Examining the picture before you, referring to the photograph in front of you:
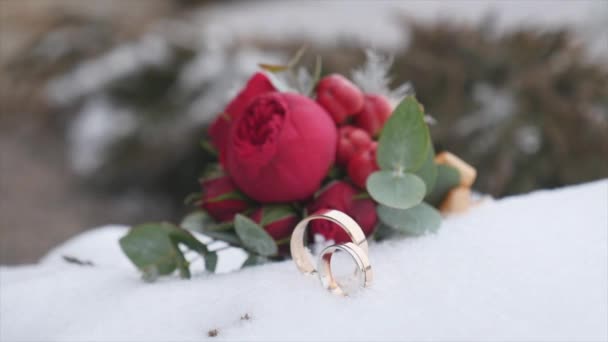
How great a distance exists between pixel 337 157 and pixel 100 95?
0.93 m

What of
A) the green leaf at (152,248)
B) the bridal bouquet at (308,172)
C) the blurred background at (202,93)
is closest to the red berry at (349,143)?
A: the bridal bouquet at (308,172)

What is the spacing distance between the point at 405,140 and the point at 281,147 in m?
0.06

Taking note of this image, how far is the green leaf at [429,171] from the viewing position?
322 millimetres

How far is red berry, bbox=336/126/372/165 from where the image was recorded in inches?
12.9

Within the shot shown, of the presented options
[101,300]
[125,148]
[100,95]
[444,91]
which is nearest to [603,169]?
[444,91]

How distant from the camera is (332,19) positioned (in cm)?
157

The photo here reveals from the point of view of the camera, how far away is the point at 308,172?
311mm

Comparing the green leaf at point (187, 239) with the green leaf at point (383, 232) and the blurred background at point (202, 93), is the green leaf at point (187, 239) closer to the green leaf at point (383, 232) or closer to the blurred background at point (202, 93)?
the green leaf at point (383, 232)

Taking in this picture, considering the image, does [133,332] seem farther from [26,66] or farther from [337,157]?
[26,66]

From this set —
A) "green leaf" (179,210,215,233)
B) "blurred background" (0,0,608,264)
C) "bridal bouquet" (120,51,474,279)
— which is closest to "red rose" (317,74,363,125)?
"bridal bouquet" (120,51,474,279)

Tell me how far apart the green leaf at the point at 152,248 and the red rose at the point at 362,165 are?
11 centimetres

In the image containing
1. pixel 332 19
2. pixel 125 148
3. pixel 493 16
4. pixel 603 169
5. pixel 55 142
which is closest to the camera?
pixel 603 169

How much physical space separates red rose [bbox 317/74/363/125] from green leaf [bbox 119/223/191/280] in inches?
4.5

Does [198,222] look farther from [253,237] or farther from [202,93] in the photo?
[202,93]
